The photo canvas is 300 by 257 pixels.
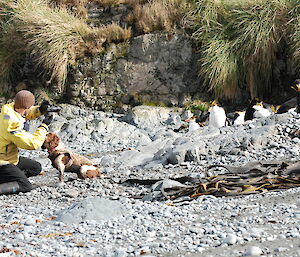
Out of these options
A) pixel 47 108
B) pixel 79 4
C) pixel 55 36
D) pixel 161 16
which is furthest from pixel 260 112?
pixel 79 4

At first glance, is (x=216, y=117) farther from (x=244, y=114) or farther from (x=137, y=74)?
(x=137, y=74)

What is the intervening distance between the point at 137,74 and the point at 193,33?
53.4 inches

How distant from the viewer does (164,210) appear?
13.2ft

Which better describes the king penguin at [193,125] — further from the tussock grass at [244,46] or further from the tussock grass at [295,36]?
the tussock grass at [295,36]

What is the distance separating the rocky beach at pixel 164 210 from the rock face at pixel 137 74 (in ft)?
12.8

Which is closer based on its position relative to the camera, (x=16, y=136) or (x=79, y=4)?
(x=16, y=136)

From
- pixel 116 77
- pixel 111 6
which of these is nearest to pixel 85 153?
pixel 116 77

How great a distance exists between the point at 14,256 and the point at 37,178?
11.5 ft

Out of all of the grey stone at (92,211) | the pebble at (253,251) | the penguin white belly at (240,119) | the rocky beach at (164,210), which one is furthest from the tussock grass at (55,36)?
the pebble at (253,251)

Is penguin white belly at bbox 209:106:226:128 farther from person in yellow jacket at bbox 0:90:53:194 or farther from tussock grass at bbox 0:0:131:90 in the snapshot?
person in yellow jacket at bbox 0:90:53:194

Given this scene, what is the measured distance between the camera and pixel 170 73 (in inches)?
449

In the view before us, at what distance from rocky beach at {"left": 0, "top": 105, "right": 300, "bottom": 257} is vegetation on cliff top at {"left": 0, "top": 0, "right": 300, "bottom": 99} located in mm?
3484

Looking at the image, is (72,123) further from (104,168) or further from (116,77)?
(104,168)

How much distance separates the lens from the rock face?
11344 mm
